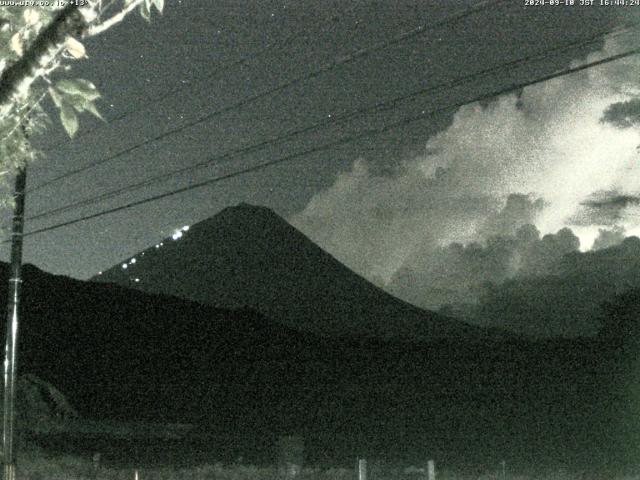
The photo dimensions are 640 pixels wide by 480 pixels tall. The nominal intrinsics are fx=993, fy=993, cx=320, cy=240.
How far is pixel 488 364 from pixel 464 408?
29.6 m

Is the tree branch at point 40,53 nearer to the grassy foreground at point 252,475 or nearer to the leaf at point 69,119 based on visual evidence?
the leaf at point 69,119

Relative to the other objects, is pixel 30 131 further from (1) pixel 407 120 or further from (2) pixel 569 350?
(2) pixel 569 350

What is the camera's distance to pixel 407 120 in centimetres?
1355

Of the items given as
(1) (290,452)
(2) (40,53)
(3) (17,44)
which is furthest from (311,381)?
(2) (40,53)

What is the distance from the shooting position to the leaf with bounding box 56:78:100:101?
20.0ft

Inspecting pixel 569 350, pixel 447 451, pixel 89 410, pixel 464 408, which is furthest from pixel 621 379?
pixel 89 410

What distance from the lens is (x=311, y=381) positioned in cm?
10081

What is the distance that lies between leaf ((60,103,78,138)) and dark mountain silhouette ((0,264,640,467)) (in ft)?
106

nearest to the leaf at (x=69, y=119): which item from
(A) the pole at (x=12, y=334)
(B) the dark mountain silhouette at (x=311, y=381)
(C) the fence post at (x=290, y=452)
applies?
(A) the pole at (x=12, y=334)

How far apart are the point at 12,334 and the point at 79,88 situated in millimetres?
14144

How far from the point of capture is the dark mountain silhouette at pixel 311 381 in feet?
177

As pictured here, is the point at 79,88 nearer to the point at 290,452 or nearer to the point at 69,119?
the point at 69,119

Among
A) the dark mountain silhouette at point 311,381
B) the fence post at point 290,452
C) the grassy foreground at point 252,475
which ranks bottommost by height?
the grassy foreground at point 252,475

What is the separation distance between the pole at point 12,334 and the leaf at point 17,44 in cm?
1301
